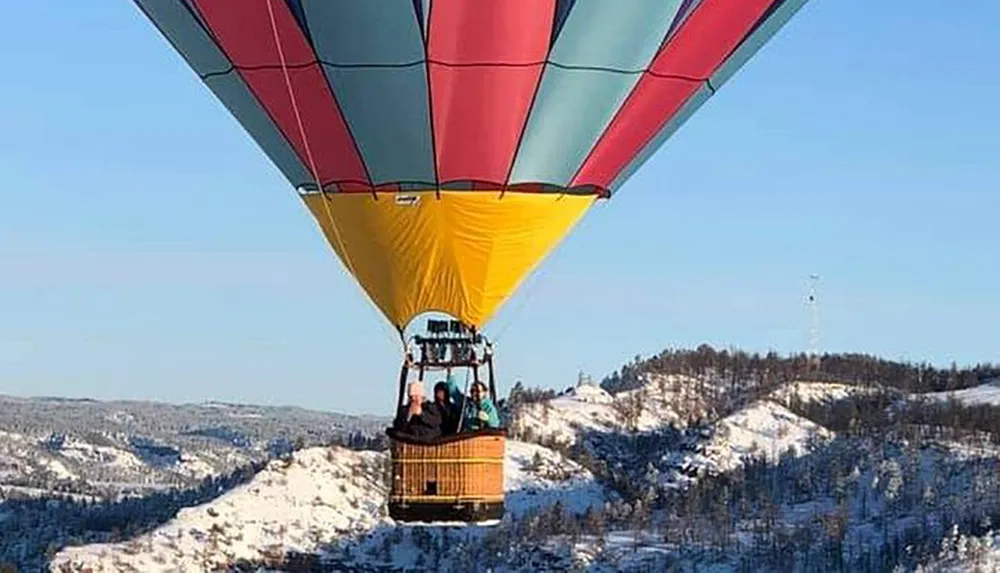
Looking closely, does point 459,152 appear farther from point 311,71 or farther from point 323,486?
point 323,486

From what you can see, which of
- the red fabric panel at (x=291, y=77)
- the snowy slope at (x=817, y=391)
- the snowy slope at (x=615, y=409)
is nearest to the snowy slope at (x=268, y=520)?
the snowy slope at (x=615, y=409)

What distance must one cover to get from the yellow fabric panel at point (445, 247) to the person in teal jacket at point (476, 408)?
603 millimetres

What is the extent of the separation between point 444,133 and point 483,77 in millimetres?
518

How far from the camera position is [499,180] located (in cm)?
1545

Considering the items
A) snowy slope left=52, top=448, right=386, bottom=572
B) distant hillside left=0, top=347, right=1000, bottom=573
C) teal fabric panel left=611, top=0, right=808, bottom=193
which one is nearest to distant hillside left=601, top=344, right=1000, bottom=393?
distant hillside left=0, top=347, right=1000, bottom=573

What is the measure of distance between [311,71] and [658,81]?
2.81m

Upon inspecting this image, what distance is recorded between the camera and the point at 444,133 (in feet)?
50.5

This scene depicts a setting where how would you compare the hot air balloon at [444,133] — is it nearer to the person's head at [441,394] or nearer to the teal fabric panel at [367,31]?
the teal fabric panel at [367,31]

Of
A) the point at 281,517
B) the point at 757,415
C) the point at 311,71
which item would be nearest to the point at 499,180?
the point at 311,71

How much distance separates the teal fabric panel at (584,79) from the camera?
1570 cm

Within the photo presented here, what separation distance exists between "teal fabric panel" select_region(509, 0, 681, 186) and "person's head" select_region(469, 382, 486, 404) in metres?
1.57

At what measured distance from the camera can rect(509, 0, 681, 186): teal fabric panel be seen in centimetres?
1570

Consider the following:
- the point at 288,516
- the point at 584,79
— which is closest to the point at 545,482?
the point at 288,516

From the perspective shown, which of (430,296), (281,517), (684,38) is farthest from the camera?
(281,517)
